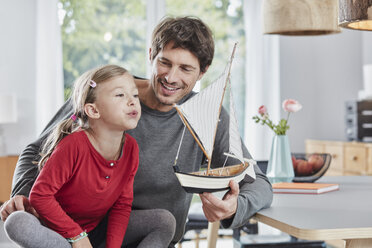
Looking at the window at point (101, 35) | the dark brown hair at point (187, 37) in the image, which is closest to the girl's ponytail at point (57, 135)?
the dark brown hair at point (187, 37)

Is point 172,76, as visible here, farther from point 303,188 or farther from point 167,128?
point 303,188

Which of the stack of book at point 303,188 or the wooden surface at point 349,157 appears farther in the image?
the wooden surface at point 349,157

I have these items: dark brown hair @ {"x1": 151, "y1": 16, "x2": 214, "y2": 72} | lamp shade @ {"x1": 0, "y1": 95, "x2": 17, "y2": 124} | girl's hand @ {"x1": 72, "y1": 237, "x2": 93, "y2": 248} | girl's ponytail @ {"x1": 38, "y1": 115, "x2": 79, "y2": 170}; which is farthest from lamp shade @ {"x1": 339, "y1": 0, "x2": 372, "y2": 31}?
lamp shade @ {"x1": 0, "y1": 95, "x2": 17, "y2": 124}

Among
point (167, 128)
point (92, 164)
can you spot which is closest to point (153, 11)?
point (167, 128)

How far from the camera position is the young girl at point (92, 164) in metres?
1.38

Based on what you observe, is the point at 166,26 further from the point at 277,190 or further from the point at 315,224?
the point at 315,224

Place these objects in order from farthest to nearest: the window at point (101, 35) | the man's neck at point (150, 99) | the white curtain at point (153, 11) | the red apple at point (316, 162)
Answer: the white curtain at point (153, 11)
the window at point (101, 35)
the red apple at point (316, 162)
the man's neck at point (150, 99)

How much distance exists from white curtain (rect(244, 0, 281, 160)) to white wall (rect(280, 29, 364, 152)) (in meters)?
0.16

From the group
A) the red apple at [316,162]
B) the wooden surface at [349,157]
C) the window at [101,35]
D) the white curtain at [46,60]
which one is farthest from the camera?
the window at [101,35]

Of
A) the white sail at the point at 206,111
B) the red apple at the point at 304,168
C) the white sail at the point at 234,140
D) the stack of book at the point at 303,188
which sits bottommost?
the stack of book at the point at 303,188

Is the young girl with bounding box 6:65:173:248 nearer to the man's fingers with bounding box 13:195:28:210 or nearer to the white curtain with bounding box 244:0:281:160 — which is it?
the man's fingers with bounding box 13:195:28:210

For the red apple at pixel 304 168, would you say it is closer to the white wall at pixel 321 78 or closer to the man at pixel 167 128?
the man at pixel 167 128

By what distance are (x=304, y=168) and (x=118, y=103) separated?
2.96 ft

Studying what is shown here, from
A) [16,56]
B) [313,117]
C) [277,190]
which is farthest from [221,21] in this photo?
[277,190]
